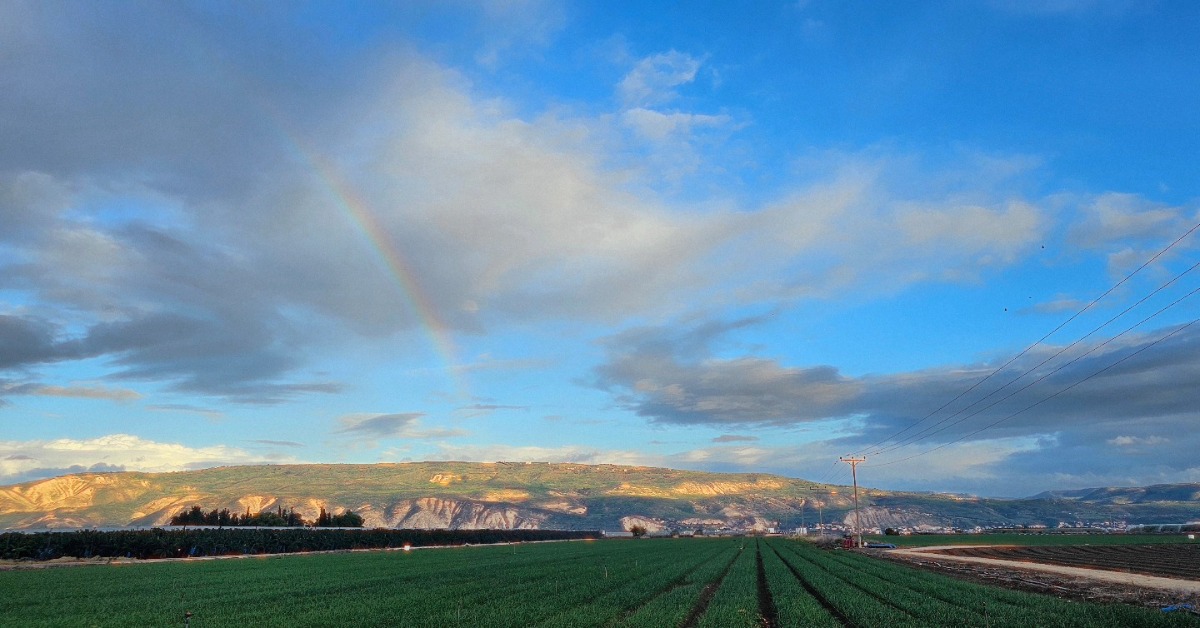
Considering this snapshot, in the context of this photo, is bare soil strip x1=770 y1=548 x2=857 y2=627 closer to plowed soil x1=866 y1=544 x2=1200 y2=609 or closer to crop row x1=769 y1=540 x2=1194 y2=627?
crop row x1=769 y1=540 x2=1194 y2=627

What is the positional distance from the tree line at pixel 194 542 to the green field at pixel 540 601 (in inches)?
949

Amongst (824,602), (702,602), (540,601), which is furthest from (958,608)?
(540,601)

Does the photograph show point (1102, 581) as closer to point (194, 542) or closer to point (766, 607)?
point (766, 607)

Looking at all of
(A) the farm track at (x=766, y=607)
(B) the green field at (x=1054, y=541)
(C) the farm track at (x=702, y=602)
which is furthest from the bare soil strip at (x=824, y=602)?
(B) the green field at (x=1054, y=541)

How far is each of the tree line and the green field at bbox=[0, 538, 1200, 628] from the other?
79.1 feet

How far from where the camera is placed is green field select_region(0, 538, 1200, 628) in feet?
98.3

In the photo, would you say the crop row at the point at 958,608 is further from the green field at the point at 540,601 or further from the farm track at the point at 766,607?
the farm track at the point at 766,607

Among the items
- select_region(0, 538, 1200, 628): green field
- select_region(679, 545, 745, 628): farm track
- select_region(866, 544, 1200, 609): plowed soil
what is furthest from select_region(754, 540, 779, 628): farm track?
select_region(866, 544, 1200, 609): plowed soil

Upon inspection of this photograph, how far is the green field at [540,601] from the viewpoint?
98.3ft

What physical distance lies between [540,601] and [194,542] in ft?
280

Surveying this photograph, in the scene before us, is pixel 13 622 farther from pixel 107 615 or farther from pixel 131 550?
pixel 131 550

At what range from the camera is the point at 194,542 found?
101625mm

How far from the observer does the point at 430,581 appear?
5212 cm

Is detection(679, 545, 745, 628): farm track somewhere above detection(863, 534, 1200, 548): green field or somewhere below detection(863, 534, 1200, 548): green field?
above
